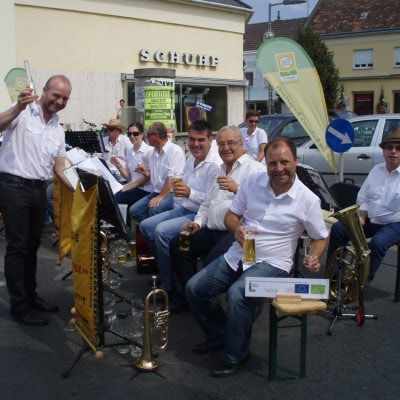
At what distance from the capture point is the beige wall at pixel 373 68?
43875 mm

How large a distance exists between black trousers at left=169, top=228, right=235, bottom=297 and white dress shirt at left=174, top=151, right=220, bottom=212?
466 millimetres

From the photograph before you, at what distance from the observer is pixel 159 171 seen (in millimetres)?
6594

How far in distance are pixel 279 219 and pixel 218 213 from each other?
1.00 meters

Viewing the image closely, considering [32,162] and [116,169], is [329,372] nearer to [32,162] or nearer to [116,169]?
[32,162]

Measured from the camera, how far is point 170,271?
5148mm

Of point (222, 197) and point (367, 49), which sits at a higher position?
point (367, 49)

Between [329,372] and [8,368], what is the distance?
7.16ft

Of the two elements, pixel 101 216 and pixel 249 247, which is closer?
pixel 249 247

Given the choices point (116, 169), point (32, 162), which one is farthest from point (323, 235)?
point (116, 169)

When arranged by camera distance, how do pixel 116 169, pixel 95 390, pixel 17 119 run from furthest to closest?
pixel 116 169, pixel 17 119, pixel 95 390

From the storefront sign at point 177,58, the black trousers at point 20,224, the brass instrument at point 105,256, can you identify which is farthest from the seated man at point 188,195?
the storefront sign at point 177,58

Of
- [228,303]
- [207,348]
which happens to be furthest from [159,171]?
[228,303]

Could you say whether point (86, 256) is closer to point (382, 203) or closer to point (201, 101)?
point (382, 203)

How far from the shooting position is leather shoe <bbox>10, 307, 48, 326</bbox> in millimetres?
4703
